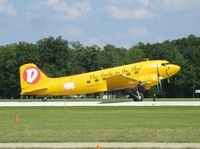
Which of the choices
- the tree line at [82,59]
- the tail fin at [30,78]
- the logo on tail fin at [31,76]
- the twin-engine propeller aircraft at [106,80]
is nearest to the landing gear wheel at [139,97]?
the twin-engine propeller aircraft at [106,80]

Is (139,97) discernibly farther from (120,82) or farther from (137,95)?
(120,82)

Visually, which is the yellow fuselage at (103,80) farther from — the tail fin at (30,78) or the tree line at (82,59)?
the tree line at (82,59)

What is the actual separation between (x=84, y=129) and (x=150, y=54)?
118m

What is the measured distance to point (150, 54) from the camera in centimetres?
14175

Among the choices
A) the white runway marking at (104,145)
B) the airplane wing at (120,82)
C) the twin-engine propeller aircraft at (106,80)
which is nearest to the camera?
the white runway marking at (104,145)

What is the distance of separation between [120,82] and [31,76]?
11.4m

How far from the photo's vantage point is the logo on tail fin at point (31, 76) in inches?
2450

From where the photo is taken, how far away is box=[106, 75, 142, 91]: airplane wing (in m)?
58.7

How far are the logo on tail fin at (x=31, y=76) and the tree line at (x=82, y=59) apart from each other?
192 ft

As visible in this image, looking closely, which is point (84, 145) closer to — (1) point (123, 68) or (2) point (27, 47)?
(1) point (123, 68)

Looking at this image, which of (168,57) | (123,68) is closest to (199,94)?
(168,57)

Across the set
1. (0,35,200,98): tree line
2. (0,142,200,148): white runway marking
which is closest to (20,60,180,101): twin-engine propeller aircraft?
(0,142,200,148): white runway marking

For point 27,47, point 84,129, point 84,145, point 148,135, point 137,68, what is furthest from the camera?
point 27,47

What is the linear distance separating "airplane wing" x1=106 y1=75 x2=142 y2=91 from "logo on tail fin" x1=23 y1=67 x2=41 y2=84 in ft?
30.1
